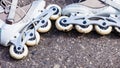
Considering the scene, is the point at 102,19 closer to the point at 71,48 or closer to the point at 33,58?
the point at 71,48

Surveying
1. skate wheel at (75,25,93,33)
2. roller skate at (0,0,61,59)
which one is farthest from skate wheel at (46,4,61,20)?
skate wheel at (75,25,93,33)

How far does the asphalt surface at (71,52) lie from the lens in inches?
59.2

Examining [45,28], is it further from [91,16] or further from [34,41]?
[91,16]

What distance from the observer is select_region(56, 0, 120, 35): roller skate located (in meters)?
1.55

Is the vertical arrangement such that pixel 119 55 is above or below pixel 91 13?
below

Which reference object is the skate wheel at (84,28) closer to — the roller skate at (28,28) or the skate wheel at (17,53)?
the roller skate at (28,28)

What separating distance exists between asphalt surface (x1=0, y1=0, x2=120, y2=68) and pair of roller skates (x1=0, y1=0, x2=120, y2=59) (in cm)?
3

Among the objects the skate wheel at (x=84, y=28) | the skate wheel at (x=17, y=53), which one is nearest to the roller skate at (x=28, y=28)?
the skate wheel at (x=17, y=53)

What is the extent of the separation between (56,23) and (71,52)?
13cm

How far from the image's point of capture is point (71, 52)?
154cm

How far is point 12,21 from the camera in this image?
1.54 meters

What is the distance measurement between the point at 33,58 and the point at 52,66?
0.27 ft

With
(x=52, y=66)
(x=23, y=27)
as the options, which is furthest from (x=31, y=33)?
(x=52, y=66)

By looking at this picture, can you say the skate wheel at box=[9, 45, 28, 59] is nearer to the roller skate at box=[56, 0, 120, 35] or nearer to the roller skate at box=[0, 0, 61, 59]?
the roller skate at box=[0, 0, 61, 59]
